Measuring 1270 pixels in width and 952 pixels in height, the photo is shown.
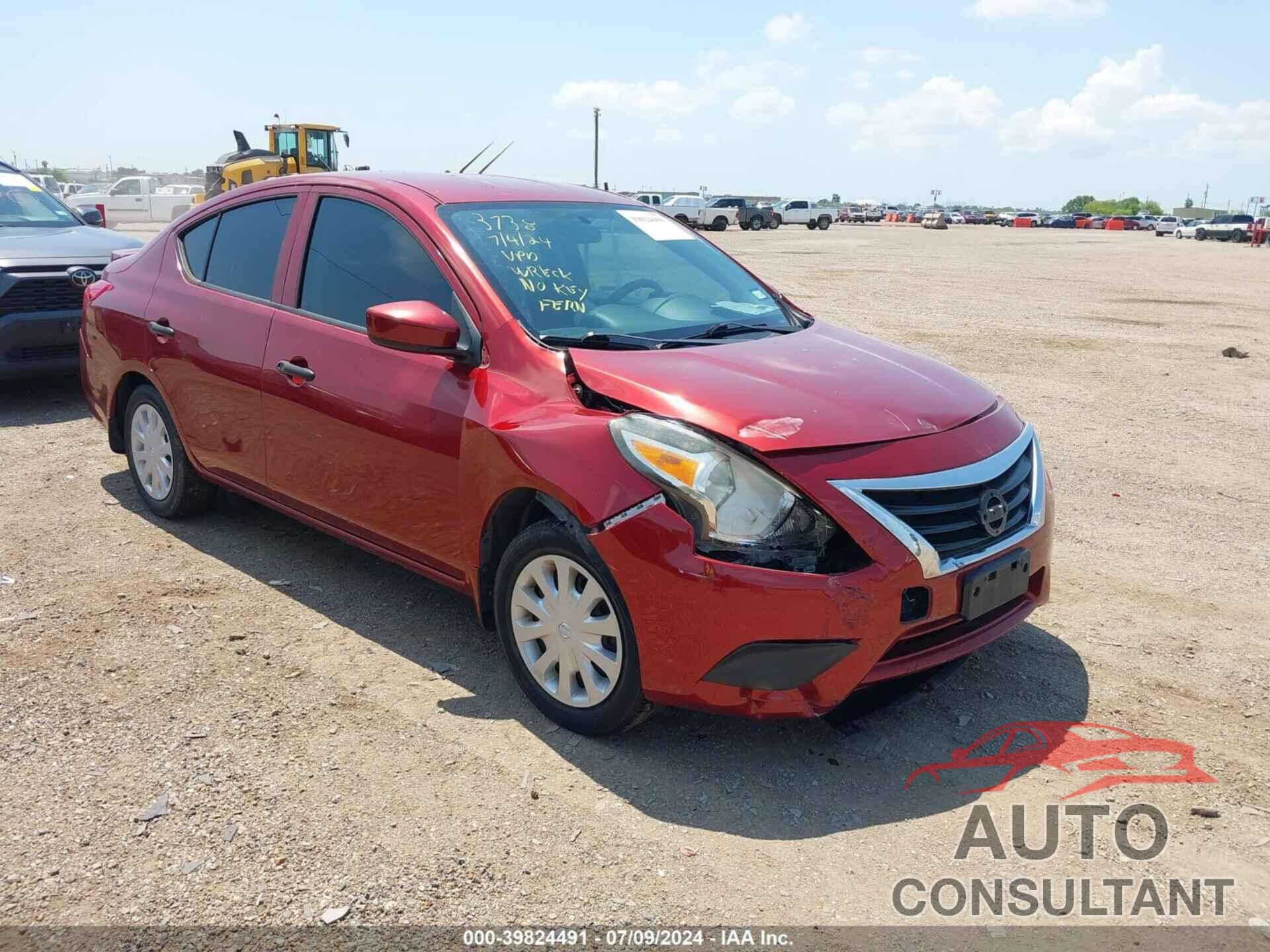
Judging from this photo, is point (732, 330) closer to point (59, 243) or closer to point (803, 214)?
point (59, 243)

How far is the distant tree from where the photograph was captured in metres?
158

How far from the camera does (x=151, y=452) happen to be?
5465 millimetres

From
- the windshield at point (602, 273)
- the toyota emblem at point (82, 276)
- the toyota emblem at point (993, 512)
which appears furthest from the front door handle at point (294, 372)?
the toyota emblem at point (82, 276)

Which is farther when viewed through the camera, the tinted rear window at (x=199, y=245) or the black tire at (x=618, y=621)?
the tinted rear window at (x=199, y=245)

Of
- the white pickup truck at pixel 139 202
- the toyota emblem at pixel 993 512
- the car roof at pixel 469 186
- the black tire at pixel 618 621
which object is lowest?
the black tire at pixel 618 621

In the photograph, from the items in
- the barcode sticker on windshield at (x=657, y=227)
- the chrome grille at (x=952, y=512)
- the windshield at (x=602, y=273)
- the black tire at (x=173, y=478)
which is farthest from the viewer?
the black tire at (x=173, y=478)

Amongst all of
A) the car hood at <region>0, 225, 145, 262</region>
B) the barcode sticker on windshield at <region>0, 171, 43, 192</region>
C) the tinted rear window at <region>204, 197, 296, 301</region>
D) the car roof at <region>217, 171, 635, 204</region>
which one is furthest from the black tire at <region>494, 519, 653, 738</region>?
the barcode sticker on windshield at <region>0, 171, 43, 192</region>

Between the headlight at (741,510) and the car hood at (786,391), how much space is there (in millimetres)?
95

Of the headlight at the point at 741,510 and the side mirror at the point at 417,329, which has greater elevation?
the side mirror at the point at 417,329

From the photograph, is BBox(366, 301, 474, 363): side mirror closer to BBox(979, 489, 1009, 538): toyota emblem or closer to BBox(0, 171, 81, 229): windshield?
BBox(979, 489, 1009, 538): toyota emblem

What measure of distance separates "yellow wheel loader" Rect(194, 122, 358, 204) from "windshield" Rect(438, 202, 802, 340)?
25.1m

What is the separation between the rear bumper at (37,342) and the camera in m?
7.59

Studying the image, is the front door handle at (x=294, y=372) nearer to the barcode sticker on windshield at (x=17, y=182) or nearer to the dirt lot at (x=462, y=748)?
the dirt lot at (x=462, y=748)

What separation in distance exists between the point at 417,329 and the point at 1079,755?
256 centimetres
